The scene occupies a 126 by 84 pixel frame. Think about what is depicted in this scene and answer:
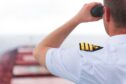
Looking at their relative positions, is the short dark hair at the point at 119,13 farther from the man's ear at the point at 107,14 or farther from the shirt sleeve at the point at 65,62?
the shirt sleeve at the point at 65,62

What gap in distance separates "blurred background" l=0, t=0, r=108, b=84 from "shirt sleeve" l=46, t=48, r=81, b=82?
48 cm

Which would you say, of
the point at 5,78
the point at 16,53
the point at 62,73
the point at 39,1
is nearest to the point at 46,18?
the point at 39,1

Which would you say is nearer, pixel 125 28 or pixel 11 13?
pixel 125 28

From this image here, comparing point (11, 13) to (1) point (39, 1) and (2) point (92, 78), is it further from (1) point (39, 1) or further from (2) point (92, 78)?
(2) point (92, 78)

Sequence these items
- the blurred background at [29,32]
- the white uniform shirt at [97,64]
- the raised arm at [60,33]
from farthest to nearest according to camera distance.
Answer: the blurred background at [29,32]
the raised arm at [60,33]
the white uniform shirt at [97,64]

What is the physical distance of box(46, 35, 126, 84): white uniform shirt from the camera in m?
0.80

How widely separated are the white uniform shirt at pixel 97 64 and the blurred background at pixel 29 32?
1.70 ft

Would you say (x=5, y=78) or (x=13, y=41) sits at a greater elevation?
(x=13, y=41)

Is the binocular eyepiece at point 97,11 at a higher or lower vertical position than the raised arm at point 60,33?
higher

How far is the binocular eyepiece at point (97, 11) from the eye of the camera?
94cm

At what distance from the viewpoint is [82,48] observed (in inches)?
33.7

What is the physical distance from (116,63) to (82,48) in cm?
10

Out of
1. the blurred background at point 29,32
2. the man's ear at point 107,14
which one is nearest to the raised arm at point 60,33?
the man's ear at point 107,14

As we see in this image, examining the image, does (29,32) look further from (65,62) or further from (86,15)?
(65,62)
